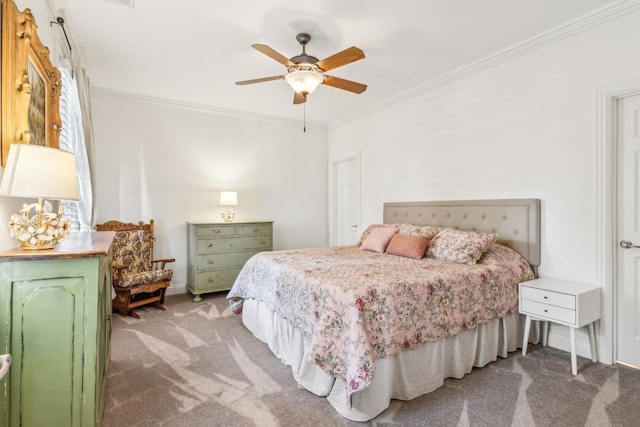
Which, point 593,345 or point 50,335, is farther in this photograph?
point 593,345

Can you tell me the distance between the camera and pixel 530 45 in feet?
9.59

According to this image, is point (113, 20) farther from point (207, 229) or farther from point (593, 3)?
point (593, 3)

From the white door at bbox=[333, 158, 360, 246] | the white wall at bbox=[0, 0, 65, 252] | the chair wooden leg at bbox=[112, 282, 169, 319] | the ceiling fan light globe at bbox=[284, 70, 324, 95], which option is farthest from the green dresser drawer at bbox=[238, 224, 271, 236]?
the white wall at bbox=[0, 0, 65, 252]

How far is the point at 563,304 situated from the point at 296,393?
6.57 feet

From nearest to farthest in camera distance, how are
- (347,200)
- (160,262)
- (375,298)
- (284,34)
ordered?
(375,298) < (284,34) < (160,262) < (347,200)

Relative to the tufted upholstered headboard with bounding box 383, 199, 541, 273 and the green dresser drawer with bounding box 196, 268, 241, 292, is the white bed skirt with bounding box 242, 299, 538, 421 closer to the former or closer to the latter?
the tufted upholstered headboard with bounding box 383, 199, 541, 273

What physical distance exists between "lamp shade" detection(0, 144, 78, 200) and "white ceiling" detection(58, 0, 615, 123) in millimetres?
1640

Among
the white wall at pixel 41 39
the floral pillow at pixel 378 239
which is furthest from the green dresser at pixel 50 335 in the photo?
the floral pillow at pixel 378 239

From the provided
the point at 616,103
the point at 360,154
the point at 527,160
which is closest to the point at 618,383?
the point at 527,160

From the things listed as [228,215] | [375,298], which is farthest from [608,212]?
[228,215]

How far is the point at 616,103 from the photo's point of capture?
2.51m

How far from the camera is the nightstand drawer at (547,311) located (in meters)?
2.36

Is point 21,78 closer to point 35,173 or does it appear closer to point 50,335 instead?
point 35,173

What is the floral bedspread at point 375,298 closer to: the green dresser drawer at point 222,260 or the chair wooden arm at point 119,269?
the green dresser drawer at point 222,260
